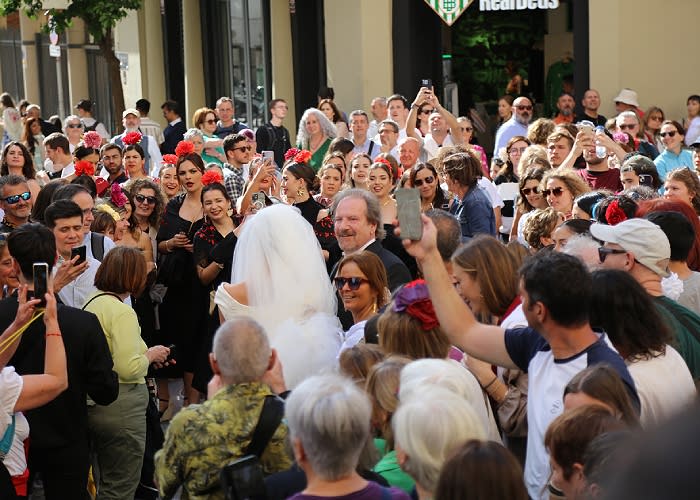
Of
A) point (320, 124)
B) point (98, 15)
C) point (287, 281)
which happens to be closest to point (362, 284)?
point (287, 281)

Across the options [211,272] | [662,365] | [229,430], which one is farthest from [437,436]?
[211,272]

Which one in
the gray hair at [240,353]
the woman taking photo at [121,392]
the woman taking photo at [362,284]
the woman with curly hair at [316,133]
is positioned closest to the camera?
the gray hair at [240,353]

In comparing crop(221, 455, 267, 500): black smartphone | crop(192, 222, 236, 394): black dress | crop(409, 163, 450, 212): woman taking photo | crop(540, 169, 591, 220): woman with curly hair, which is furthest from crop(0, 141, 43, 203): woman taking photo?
crop(221, 455, 267, 500): black smartphone

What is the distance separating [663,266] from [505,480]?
2.50m

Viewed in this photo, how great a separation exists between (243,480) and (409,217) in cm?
123

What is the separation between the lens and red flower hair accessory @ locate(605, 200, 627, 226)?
591cm

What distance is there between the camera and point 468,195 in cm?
840

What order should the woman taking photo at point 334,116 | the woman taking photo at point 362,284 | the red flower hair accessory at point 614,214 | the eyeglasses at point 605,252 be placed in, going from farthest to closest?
the woman taking photo at point 334,116 → the red flower hair accessory at point 614,214 → the woman taking photo at point 362,284 → the eyeglasses at point 605,252

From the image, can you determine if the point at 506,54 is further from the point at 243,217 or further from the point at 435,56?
the point at 243,217

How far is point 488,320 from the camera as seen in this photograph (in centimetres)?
476

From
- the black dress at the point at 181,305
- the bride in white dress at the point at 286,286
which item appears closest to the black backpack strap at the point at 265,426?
the bride in white dress at the point at 286,286

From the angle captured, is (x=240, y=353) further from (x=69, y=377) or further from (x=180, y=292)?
(x=180, y=292)

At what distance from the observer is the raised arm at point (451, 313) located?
3.76 m

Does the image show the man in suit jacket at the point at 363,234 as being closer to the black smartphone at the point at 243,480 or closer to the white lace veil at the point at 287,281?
the white lace veil at the point at 287,281
